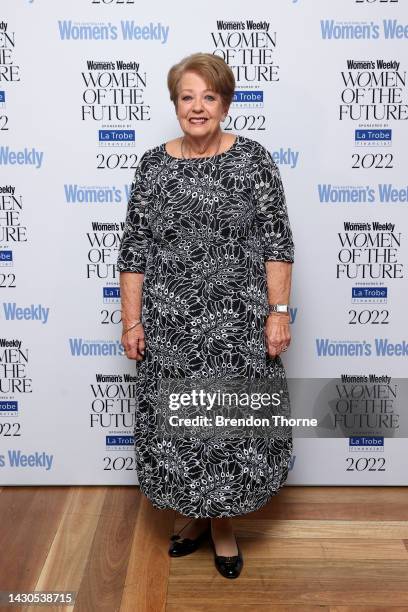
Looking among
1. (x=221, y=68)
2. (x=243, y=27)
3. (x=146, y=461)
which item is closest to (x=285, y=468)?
(x=146, y=461)

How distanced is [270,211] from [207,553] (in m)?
1.18

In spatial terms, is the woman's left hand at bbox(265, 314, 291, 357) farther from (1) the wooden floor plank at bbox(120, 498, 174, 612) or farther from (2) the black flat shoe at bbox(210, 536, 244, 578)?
(1) the wooden floor plank at bbox(120, 498, 174, 612)

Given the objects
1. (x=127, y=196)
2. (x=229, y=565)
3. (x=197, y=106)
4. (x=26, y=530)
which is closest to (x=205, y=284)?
(x=197, y=106)

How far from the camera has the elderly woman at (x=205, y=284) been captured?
230 cm

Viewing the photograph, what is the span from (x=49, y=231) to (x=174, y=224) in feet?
2.70

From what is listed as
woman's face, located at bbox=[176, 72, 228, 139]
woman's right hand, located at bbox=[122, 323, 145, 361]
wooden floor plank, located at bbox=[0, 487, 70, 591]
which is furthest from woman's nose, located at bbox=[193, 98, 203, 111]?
wooden floor plank, located at bbox=[0, 487, 70, 591]

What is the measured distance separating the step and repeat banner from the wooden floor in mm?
172

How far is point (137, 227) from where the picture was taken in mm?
2432

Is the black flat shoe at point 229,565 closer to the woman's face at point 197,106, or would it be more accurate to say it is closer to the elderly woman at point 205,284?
the elderly woman at point 205,284

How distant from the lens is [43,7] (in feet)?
9.19

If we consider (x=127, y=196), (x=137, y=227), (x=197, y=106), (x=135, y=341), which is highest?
(x=197, y=106)

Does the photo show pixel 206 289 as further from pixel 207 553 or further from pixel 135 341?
pixel 207 553

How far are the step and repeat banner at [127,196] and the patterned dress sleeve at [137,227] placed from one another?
504 mm

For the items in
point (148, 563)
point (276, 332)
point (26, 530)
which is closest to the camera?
point (276, 332)
